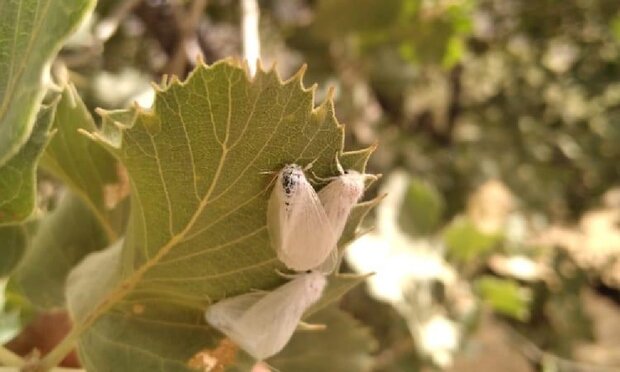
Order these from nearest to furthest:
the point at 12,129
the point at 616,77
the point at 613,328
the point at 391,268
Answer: the point at 12,129 < the point at 391,268 < the point at 616,77 < the point at 613,328

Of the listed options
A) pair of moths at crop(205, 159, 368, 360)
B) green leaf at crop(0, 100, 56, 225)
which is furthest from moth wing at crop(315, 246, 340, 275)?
green leaf at crop(0, 100, 56, 225)

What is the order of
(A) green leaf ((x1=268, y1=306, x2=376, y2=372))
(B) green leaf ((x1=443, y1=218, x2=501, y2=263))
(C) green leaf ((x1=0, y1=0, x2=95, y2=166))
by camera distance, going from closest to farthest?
(C) green leaf ((x1=0, y1=0, x2=95, y2=166)) < (A) green leaf ((x1=268, y1=306, x2=376, y2=372)) < (B) green leaf ((x1=443, y1=218, x2=501, y2=263))

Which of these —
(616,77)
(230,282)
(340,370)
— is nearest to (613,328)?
(616,77)

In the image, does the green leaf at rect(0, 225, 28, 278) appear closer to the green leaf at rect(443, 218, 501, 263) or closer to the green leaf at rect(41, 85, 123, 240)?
the green leaf at rect(41, 85, 123, 240)

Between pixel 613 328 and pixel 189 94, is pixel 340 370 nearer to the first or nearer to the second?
pixel 189 94

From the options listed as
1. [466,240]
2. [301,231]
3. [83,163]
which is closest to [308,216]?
[301,231]

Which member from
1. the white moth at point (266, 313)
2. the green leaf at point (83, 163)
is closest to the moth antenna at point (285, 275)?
the white moth at point (266, 313)

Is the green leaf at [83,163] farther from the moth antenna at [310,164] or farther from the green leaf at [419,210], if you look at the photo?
the green leaf at [419,210]
